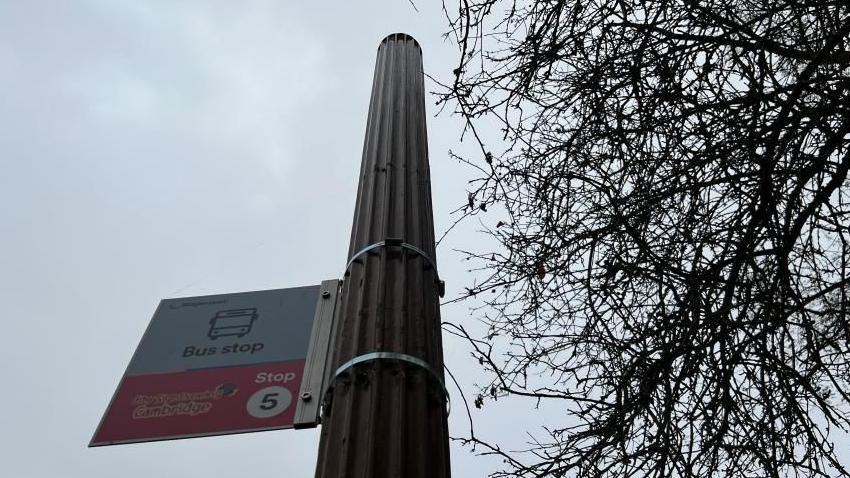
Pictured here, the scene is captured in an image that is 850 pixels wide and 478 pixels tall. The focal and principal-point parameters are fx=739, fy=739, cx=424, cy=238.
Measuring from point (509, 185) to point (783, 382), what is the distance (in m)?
1.92

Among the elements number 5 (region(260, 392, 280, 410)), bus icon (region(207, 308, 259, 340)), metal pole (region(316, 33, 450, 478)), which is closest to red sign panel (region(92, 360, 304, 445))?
number 5 (region(260, 392, 280, 410))

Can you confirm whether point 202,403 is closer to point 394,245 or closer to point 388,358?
point 394,245

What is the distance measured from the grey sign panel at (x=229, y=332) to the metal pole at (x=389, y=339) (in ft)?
2.05

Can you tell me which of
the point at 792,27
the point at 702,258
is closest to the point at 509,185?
the point at 702,258

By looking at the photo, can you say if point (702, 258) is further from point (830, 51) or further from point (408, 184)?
point (408, 184)

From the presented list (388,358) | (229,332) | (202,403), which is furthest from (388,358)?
(229,332)

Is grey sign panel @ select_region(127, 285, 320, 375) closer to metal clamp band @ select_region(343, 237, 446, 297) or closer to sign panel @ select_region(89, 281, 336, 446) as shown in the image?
sign panel @ select_region(89, 281, 336, 446)

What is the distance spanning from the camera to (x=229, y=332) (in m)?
3.40

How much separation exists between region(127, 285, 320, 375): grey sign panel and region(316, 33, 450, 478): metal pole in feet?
2.05

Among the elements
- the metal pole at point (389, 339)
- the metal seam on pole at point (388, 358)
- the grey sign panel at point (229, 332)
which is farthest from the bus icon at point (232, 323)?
the metal seam on pole at point (388, 358)

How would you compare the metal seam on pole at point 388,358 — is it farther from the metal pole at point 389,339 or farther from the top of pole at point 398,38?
the top of pole at point 398,38

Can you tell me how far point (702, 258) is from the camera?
14.7 ft

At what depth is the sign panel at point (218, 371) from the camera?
2.92 metres

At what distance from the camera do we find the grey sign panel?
3.18 metres
